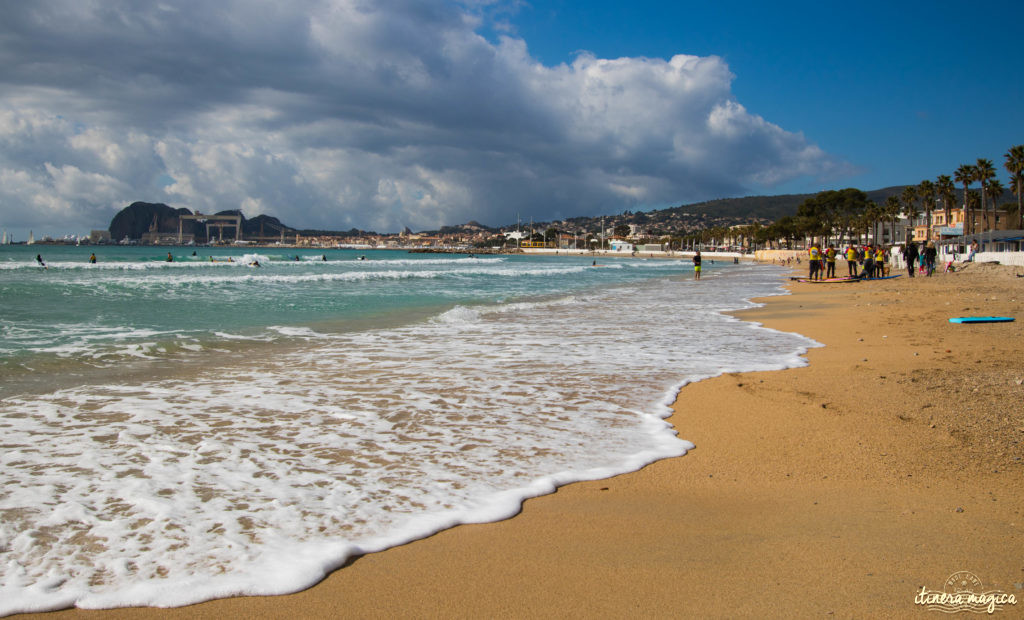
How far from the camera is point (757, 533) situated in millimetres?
3125

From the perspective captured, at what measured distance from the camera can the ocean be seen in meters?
2.95

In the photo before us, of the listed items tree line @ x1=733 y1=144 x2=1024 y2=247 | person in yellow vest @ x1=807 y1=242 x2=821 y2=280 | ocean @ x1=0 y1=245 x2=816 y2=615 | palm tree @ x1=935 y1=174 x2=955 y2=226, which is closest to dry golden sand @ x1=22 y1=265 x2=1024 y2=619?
ocean @ x1=0 y1=245 x2=816 y2=615

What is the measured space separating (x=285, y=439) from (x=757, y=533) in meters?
3.60

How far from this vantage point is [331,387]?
6855mm

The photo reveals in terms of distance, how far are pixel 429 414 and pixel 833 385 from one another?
14.6 ft

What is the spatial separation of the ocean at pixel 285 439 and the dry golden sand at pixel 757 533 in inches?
9.9

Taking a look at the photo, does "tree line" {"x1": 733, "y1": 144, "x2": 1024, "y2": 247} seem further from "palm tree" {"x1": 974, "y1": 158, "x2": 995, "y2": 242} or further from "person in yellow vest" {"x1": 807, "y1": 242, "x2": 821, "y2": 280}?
"person in yellow vest" {"x1": 807, "y1": 242, "x2": 821, "y2": 280}

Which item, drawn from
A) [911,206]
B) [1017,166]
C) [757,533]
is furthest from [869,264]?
[911,206]

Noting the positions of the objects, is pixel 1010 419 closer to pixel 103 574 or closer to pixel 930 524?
pixel 930 524

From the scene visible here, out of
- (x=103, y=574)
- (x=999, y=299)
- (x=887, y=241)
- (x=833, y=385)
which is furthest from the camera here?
(x=887, y=241)

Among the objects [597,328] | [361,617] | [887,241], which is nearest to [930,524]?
[361,617]

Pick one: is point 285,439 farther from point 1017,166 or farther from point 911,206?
point 911,206

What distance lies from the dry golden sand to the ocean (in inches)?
9.9

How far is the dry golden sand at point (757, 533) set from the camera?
2.53 m
